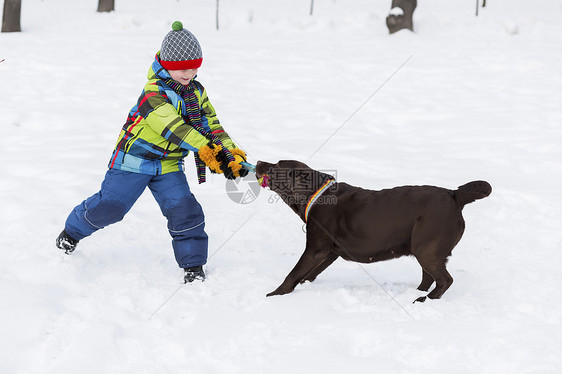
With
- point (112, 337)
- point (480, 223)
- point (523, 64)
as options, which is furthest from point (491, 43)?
point (112, 337)

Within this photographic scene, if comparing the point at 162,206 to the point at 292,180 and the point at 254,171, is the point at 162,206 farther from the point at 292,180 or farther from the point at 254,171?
the point at 292,180

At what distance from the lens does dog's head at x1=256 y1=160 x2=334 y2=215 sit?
13.1ft

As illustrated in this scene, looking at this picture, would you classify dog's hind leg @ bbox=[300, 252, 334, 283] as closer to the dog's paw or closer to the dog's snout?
the dog's paw

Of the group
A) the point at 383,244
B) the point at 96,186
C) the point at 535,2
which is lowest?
the point at 96,186

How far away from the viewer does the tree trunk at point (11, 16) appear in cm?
1212

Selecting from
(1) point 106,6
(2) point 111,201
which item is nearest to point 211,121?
(2) point 111,201

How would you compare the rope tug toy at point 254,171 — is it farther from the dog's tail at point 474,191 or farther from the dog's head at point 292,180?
the dog's tail at point 474,191

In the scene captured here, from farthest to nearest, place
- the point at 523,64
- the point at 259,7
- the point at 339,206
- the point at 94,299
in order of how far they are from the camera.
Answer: the point at 259,7
the point at 523,64
the point at 339,206
the point at 94,299

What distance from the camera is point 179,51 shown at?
392cm

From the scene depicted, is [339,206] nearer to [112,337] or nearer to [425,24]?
[112,337]

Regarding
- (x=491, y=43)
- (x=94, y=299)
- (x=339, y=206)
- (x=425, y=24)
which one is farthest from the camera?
(x=425, y=24)

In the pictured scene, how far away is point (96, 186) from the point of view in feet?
19.0

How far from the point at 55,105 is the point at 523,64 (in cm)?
754

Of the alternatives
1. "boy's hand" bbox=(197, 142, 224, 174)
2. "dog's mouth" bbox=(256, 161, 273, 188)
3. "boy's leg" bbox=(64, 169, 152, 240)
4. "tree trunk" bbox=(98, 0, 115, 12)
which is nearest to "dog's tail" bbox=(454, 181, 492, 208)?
"dog's mouth" bbox=(256, 161, 273, 188)
